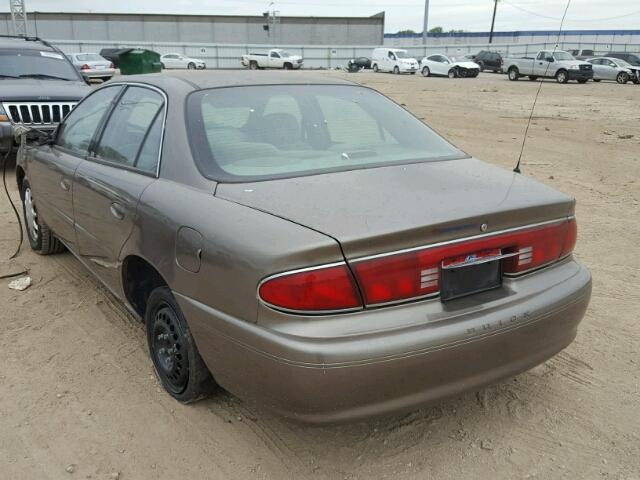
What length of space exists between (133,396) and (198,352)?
62 centimetres

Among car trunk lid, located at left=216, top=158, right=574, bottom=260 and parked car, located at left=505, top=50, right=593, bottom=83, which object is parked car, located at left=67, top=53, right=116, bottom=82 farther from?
car trunk lid, located at left=216, top=158, right=574, bottom=260

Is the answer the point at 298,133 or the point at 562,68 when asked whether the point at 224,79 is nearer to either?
the point at 298,133

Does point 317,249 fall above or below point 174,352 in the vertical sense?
above

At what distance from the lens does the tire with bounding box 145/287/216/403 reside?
2.71 meters

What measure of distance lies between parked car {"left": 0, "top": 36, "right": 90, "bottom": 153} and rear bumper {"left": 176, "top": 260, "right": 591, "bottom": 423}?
592cm

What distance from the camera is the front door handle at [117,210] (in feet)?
10.00

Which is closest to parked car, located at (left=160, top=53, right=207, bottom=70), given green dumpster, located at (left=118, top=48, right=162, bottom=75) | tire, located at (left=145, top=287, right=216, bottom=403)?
green dumpster, located at (left=118, top=48, right=162, bottom=75)

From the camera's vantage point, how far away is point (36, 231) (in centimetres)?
498

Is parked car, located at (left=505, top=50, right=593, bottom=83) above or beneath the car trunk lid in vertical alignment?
beneath

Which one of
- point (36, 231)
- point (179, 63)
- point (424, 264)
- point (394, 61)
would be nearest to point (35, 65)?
point (36, 231)

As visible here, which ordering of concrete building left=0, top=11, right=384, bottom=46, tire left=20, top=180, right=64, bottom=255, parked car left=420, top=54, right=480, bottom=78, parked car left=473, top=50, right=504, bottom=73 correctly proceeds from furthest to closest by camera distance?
concrete building left=0, top=11, right=384, bottom=46 → parked car left=473, top=50, right=504, bottom=73 → parked car left=420, top=54, right=480, bottom=78 → tire left=20, top=180, right=64, bottom=255

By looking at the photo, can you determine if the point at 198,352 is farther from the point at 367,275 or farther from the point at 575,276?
the point at 575,276

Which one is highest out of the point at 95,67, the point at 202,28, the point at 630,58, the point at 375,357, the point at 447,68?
the point at 202,28

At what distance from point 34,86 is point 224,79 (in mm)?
6462
